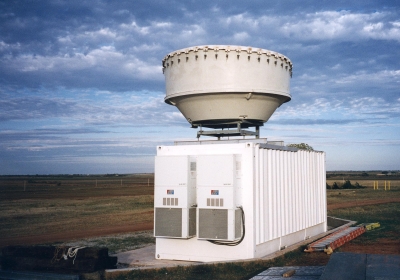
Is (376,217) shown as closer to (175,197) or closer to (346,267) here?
(175,197)

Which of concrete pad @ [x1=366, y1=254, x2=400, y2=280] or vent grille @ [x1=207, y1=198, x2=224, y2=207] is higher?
vent grille @ [x1=207, y1=198, x2=224, y2=207]

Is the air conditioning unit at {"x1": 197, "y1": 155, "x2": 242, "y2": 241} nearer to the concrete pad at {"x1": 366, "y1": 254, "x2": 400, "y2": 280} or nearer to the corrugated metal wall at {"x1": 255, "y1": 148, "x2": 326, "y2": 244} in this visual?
the corrugated metal wall at {"x1": 255, "y1": 148, "x2": 326, "y2": 244}

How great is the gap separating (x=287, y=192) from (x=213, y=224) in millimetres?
3714

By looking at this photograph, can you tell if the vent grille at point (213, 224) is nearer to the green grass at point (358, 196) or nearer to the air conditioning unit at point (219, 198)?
the air conditioning unit at point (219, 198)

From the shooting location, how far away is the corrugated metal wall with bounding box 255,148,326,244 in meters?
11.9

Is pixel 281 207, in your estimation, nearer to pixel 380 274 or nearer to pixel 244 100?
pixel 244 100

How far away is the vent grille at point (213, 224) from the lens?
36.3 feet

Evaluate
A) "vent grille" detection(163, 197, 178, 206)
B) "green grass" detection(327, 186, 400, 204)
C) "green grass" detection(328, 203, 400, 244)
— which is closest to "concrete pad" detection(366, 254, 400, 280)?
"vent grille" detection(163, 197, 178, 206)

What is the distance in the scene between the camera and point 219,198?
1116cm

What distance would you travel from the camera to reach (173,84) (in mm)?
12867

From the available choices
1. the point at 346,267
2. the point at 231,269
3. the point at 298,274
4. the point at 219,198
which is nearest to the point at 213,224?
the point at 219,198

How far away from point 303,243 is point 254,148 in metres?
4.94

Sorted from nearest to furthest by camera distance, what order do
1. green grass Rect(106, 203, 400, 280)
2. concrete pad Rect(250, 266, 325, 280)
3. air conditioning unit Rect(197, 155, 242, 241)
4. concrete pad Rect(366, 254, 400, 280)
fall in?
concrete pad Rect(366, 254, 400, 280), concrete pad Rect(250, 266, 325, 280), green grass Rect(106, 203, 400, 280), air conditioning unit Rect(197, 155, 242, 241)

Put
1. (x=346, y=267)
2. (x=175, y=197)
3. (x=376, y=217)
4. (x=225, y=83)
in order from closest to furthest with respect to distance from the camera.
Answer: (x=346, y=267), (x=175, y=197), (x=225, y=83), (x=376, y=217)
